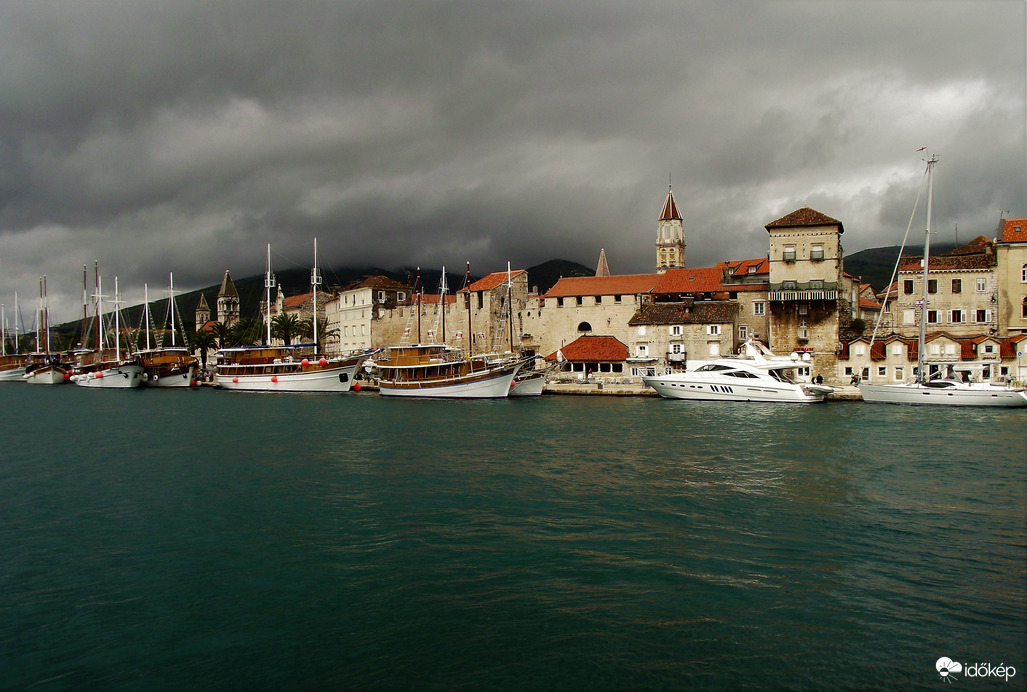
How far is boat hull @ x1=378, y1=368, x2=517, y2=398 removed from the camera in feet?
133

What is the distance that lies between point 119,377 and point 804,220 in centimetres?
5670

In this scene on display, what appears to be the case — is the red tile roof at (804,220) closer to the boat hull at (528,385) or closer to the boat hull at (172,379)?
the boat hull at (528,385)

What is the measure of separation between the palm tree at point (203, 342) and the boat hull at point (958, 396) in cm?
6196

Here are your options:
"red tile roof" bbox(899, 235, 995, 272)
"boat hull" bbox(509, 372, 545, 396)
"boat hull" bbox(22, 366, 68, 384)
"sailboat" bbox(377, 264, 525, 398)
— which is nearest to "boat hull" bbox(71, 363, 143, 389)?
Answer: "boat hull" bbox(22, 366, 68, 384)

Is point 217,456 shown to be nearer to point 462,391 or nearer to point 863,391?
Answer: point 462,391

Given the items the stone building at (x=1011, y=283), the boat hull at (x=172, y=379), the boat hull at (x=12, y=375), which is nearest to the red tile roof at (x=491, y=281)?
the boat hull at (x=172, y=379)

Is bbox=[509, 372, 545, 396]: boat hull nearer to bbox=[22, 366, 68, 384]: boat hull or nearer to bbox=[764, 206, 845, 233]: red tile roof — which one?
bbox=[764, 206, 845, 233]: red tile roof

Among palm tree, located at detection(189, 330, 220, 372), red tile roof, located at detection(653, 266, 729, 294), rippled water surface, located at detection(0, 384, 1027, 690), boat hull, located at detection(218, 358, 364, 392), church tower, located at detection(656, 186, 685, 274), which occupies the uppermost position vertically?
church tower, located at detection(656, 186, 685, 274)

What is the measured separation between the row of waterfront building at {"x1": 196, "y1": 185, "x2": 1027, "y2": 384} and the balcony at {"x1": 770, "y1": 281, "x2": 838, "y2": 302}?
0.21 ft

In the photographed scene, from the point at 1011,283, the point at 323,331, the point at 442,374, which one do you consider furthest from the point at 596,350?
the point at 323,331

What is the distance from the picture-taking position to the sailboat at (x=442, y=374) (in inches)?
1603

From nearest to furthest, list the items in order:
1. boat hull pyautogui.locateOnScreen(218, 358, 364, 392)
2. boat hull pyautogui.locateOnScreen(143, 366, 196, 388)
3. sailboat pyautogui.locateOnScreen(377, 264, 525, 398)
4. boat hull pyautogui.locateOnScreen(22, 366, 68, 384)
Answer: sailboat pyautogui.locateOnScreen(377, 264, 525, 398) < boat hull pyautogui.locateOnScreen(218, 358, 364, 392) < boat hull pyautogui.locateOnScreen(143, 366, 196, 388) < boat hull pyautogui.locateOnScreen(22, 366, 68, 384)

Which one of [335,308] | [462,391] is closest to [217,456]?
[462,391]

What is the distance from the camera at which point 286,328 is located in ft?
196
